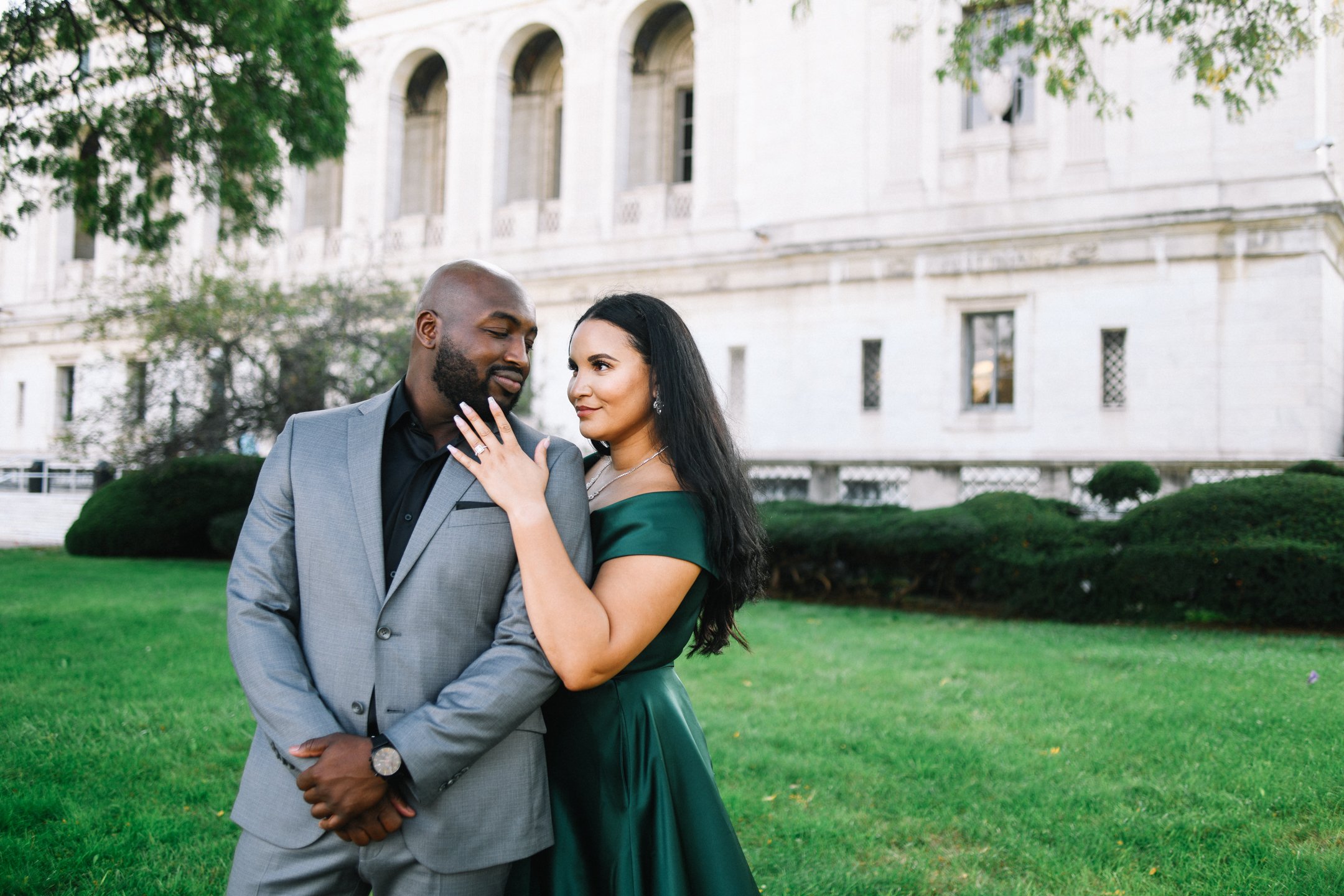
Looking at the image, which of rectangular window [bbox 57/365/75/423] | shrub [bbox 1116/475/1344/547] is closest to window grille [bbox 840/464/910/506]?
shrub [bbox 1116/475/1344/547]

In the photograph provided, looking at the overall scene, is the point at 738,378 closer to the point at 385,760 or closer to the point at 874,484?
the point at 874,484

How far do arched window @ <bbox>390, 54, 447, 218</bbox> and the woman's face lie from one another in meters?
27.6

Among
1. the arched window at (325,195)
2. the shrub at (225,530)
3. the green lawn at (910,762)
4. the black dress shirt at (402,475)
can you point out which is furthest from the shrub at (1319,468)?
the arched window at (325,195)

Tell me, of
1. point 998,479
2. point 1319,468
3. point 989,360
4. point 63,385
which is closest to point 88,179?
point 998,479

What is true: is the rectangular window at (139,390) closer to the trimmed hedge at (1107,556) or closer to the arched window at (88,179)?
the arched window at (88,179)

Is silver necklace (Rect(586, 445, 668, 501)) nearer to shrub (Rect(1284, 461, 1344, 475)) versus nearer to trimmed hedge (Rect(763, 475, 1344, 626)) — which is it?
trimmed hedge (Rect(763, 475, 1344, 626))

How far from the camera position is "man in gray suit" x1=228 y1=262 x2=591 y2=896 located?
2295 millimetres

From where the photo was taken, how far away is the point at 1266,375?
1667 centimetres

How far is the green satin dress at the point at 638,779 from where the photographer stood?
265 cm

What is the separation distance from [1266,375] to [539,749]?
17.8m

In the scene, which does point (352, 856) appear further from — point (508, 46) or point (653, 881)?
point (508, 46)

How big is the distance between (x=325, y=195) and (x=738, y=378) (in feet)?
54.5

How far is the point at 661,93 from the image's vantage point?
25703mm

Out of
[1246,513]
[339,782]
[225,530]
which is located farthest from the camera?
[225,530]
